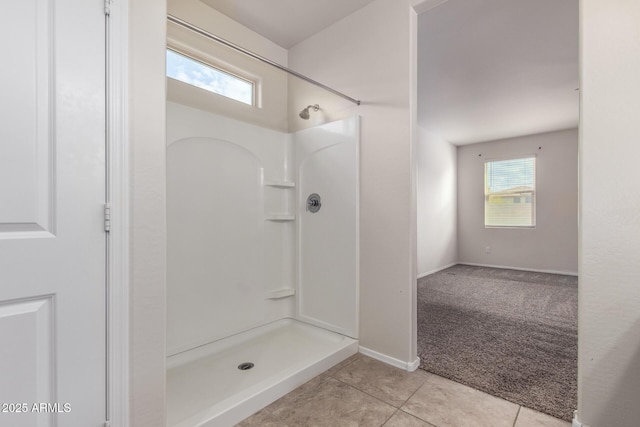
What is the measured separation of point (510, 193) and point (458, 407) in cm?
533

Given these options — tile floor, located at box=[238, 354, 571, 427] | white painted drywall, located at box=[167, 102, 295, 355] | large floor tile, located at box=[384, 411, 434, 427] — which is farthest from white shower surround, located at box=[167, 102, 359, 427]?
large floor tile, located at box=[384, 411, 434, 427]

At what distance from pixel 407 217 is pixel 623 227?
1.02 m

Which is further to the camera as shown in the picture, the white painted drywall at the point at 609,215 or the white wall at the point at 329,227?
the white wall at the point at 329,227

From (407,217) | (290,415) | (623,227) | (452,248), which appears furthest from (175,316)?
(452,248)

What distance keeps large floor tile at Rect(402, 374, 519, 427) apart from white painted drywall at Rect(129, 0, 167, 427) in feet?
4.19

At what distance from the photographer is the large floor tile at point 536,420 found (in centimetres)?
145

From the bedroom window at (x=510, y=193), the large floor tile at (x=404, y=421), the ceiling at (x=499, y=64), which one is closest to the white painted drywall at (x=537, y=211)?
the bedroom window at (x=510, y=193)

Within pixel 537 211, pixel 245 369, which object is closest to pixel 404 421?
pixel 245 369

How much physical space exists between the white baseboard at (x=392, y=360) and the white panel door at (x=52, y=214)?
1.64 metres

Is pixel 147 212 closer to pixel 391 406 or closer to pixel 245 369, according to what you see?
pixel 245 369

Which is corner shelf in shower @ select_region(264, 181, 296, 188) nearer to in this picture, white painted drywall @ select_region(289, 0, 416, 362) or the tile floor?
white painted drywall @ select_region(289, 0, 416, 362)

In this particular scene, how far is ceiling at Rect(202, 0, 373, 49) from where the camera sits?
7.24ft

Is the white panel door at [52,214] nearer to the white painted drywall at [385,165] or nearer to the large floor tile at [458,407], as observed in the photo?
the large floor tile at [458,407]

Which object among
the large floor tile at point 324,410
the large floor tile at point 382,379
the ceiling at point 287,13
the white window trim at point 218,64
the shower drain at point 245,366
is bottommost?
the shower drain at point 245,366
